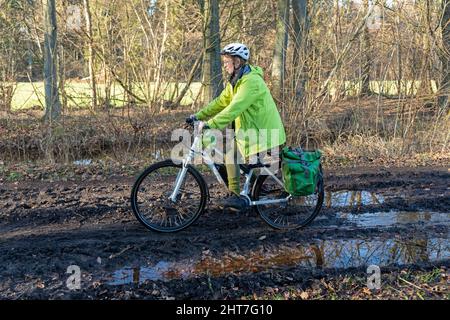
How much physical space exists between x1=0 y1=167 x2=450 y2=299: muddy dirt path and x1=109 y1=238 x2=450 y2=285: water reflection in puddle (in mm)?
11

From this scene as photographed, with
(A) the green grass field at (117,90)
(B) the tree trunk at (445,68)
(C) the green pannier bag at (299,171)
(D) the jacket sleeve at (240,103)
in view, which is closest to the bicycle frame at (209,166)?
(C) the green pannier bag at (299,171)

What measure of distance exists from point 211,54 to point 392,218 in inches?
311

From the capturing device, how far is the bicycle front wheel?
5617 mm

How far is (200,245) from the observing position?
5312 mm

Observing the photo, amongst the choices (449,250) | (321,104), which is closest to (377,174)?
(321,104)

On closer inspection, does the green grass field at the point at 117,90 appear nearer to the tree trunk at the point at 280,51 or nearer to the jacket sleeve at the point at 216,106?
the tree trunk at the point at 280,51

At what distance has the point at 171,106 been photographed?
11984 mm

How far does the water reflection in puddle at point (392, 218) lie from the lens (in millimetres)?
6156

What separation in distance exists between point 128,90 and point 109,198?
4.26m

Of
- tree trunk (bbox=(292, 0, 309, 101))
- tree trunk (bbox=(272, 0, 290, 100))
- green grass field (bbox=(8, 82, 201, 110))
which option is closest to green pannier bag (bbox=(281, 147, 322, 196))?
tree trunk (bbox=(292, 0, 309, 101))

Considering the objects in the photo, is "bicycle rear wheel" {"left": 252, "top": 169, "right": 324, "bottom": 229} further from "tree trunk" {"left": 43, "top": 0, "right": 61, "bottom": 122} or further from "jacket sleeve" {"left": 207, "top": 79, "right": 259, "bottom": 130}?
"tree trunk" {"left": 43, "top": 0, "right": 61, "bottom": 122}

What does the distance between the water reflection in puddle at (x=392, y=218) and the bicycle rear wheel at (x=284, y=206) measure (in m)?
0.60

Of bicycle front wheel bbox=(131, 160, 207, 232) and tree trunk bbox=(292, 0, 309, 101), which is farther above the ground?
tree trunk bbox=(292, 0, 309, 101)
